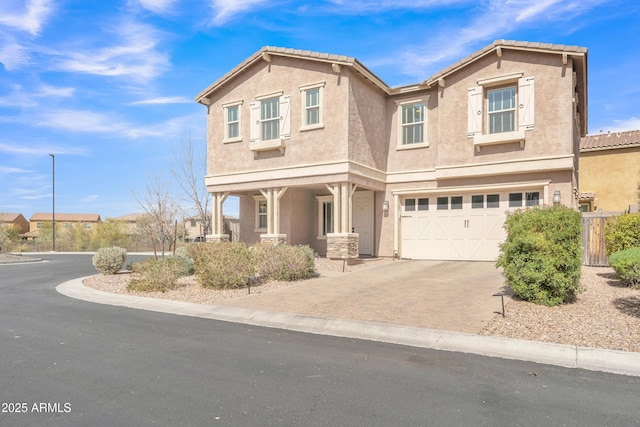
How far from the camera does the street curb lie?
532cm

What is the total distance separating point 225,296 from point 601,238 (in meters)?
11.5

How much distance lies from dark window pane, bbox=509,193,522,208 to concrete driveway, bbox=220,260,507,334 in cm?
293

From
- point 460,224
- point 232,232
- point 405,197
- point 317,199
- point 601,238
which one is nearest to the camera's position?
point 601,238

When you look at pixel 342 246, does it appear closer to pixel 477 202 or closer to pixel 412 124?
pixel 477 202

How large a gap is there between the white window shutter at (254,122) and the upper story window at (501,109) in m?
8.51

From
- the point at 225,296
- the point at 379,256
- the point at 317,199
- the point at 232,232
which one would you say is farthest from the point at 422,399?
the point at 232,232

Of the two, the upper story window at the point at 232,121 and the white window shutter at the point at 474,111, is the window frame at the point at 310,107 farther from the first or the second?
the white window shutter at the point at 474,111

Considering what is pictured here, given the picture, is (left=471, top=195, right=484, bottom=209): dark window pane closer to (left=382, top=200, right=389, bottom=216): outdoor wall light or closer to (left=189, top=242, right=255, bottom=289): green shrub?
(left=382, top=200, right=389, bottom=216): outdoor wall light

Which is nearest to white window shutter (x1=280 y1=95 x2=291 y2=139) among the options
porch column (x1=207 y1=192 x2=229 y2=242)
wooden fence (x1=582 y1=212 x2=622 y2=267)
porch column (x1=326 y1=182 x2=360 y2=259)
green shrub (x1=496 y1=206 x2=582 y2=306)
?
porch column (x1=326 y1=182 x2=360 y2=259)

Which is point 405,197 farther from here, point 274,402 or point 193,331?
point 274,402

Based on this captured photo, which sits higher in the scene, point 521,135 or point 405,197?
point 521,135

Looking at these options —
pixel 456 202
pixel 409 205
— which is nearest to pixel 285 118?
pixel 409 205

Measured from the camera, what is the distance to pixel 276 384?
4.57m

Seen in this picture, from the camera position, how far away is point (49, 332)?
6.98 metres
